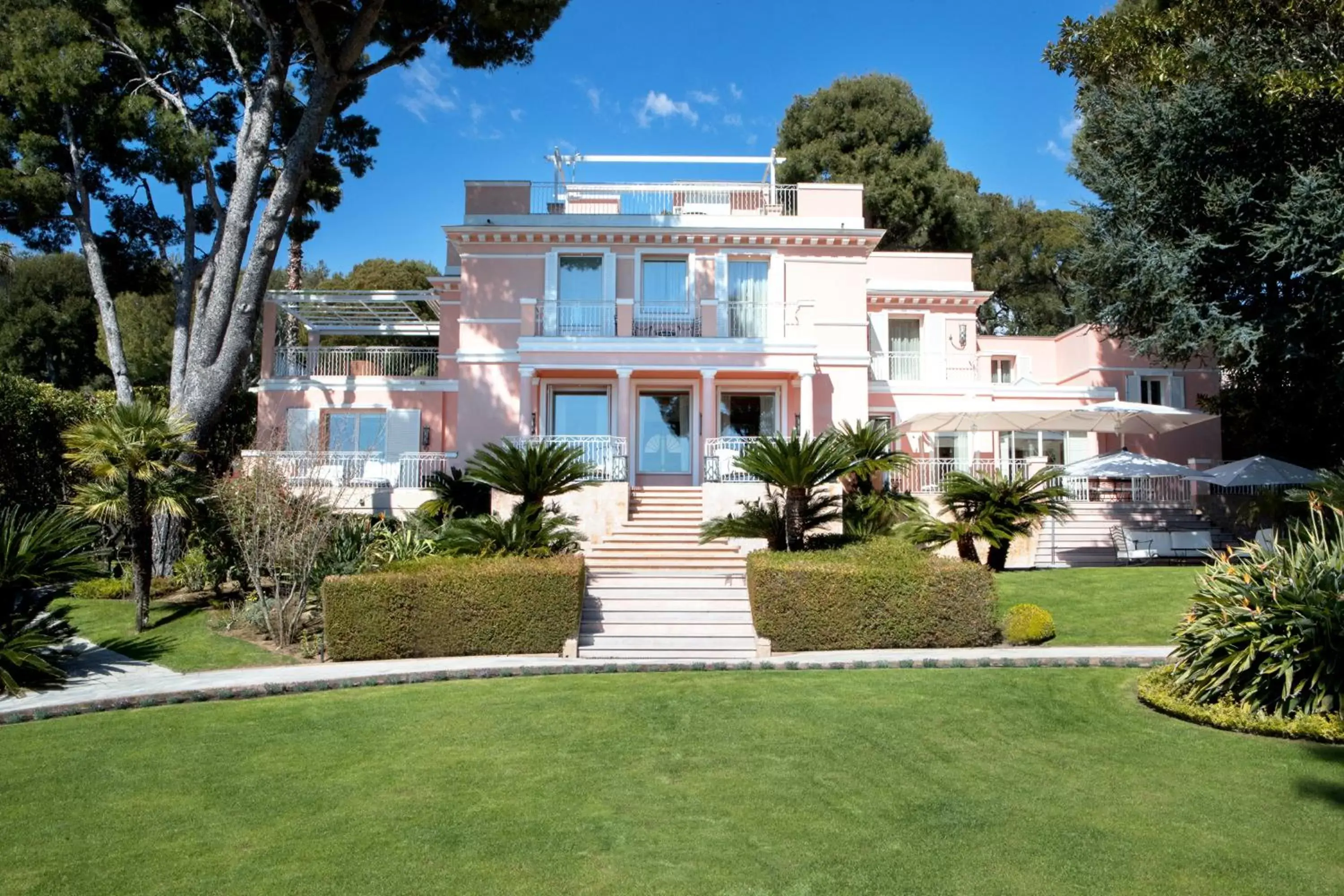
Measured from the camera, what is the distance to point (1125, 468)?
68.0 ft

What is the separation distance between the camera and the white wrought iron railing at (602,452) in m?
19.8

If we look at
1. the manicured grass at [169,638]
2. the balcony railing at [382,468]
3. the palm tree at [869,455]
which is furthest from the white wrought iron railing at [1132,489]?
the manicured grass at [169,638]

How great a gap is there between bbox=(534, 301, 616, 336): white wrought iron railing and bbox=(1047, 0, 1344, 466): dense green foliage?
34.7ft

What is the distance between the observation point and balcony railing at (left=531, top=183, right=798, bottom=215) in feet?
76.1

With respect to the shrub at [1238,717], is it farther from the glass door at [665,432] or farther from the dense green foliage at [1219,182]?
the glass door at [665,432]

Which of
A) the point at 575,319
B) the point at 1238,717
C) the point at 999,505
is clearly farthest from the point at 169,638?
the point at 1238,717

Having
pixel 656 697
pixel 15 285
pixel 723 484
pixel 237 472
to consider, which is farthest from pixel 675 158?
pixel 15 285

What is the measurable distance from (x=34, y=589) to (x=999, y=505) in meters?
14.8

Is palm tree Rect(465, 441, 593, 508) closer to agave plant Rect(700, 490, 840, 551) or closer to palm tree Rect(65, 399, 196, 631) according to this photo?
agave plant Rect(700, 490, 840, 551)

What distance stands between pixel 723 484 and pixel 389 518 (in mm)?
6844

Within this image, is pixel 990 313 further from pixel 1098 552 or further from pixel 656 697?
pixel 656 697

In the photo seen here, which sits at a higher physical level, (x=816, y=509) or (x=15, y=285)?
(x=15, y=285)

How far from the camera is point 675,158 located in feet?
74.0

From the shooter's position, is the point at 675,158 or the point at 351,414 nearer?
the point at 675,158
